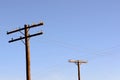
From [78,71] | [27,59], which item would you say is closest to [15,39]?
[27,59]

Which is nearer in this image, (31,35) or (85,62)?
(31,35)

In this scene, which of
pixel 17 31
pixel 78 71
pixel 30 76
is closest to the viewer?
pixel 30 76

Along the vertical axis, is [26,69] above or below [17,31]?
below

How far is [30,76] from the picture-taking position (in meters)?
29.9

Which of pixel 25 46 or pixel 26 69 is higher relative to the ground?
pixel 25 46

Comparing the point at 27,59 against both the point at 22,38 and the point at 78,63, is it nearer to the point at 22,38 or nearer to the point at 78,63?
the point at 22,38

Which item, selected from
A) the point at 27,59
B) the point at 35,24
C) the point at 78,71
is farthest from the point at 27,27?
the point at 78,71

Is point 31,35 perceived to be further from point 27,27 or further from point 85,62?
point 85,62

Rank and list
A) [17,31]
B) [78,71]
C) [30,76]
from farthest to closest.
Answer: [78,71] → [17,31] → [30,76]

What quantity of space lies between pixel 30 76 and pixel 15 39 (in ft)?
13.1

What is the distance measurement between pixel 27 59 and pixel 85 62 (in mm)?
21550

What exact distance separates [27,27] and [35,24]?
28.2 inches

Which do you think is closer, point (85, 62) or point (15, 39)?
point (15, 39)

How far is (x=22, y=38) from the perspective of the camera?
3145cm
